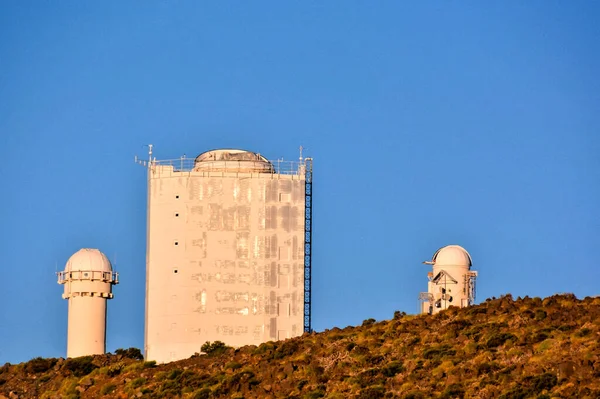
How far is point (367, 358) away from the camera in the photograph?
7425 cm

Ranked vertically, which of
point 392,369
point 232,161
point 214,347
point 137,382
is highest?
point 232,161

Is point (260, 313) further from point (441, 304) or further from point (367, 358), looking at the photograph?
point (367, 358)

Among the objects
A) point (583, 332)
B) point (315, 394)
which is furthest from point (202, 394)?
point (583, 332)

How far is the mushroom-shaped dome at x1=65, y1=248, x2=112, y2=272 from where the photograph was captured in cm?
9481

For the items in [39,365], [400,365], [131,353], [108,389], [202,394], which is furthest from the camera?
[131,353]

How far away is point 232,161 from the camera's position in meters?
94.2

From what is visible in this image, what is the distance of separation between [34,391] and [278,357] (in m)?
13.0

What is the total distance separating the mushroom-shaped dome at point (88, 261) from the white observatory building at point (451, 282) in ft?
55.1

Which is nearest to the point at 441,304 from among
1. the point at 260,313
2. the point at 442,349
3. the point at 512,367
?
the point at 260,313

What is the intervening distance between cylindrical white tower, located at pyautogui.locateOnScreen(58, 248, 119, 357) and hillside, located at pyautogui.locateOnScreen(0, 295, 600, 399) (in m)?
5.20

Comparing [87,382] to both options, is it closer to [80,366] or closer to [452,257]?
[80,366]

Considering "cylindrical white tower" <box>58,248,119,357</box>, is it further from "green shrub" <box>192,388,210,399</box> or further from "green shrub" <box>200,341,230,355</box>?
"green shrub" <box>192,388,210,399</box>

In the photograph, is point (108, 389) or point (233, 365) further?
point (108, 389)

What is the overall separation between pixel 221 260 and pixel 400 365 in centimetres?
2173
